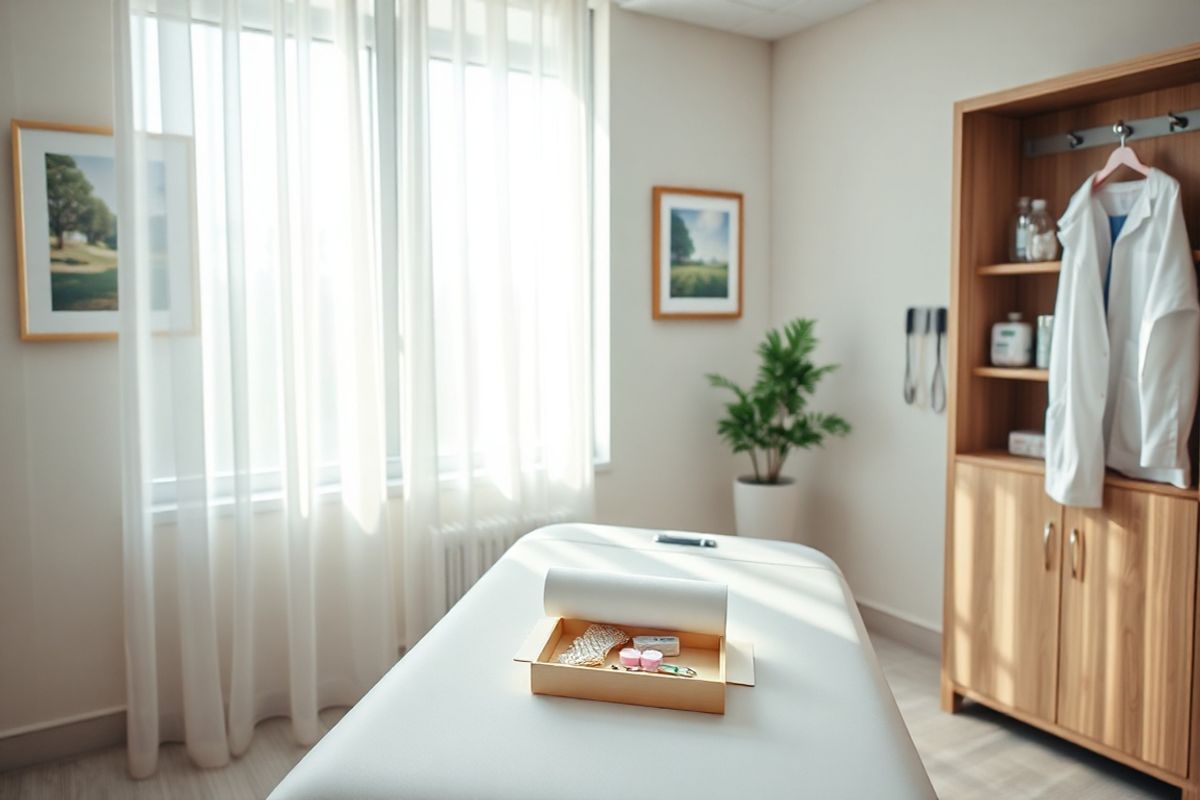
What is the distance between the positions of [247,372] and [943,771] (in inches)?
100

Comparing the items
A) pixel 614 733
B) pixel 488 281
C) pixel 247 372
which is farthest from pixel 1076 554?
pixel 247 372

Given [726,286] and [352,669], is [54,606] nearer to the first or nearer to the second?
[352,669]

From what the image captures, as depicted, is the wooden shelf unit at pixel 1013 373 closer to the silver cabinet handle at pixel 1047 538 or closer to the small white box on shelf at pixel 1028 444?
the small white box on shelf at pixel 1028 444

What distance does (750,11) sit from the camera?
12.4 ft

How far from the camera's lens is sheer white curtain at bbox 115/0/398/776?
2.71 m

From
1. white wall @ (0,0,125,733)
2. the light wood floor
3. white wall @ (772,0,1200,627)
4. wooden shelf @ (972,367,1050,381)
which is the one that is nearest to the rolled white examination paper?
the light wood floor

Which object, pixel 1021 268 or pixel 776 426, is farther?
pixel 776 426

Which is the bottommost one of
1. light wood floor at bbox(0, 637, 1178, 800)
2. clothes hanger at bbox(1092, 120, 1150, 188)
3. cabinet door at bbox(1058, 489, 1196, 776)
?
light wood floor at bbox(0, 637, 1178, 800)

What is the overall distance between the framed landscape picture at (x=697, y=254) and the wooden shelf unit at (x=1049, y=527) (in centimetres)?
130

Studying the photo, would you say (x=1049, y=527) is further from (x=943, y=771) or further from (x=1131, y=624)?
(x=943, y=771)

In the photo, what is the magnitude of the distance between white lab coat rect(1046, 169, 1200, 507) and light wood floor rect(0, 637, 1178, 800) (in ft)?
2.84

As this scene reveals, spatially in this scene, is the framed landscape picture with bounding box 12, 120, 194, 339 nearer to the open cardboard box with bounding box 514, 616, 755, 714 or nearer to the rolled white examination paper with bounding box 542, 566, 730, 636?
the rolled white examination paper with bounding box 542, 566, 730, 636

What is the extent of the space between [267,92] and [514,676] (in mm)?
2231

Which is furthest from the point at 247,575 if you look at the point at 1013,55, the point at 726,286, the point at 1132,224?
the point at 1013,55
